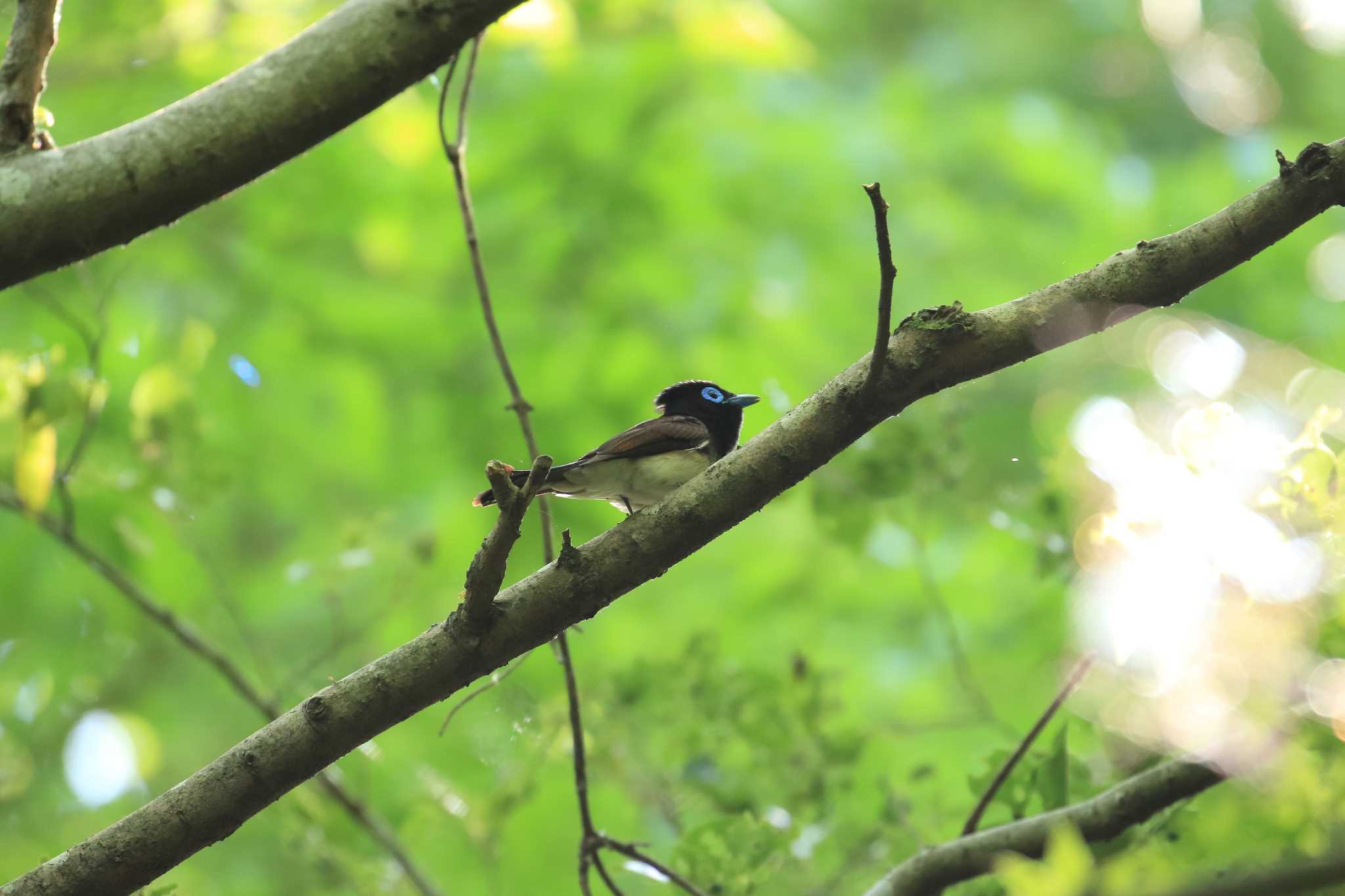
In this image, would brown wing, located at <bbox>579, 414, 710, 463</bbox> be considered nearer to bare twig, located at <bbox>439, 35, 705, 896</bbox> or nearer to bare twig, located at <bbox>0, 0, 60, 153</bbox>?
bare twig, located at <bbox>439, 35, 705, 896</bbox>

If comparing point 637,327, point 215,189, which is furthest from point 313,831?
point 637,327

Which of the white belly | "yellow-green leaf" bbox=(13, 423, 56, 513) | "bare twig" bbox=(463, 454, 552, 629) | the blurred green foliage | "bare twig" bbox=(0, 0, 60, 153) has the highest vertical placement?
"bare twig" bbox=(0, 0, 60, 153)

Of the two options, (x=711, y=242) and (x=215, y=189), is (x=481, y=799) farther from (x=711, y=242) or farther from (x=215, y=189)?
(x=711, y=242)

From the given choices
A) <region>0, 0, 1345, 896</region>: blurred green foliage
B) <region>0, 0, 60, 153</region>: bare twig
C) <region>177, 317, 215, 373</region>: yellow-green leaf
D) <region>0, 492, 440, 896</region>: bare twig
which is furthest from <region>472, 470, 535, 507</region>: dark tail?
<region>177, 317, 215, 373</region>: yellow-green leaf

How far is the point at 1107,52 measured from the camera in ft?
44.0

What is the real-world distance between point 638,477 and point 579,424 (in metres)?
3.31

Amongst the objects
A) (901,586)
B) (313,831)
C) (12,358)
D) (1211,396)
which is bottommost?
(901,586)

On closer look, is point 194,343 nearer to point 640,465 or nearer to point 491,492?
point 640,465

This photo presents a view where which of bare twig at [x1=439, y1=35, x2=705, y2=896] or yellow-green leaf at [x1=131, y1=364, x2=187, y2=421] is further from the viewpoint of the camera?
yellow-green leaf at [x1=131, y1=364, x2=187, y2=421]

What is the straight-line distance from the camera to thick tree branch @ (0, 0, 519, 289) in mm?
2527

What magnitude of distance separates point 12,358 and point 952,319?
13.9 feet

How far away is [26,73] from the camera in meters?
2.74

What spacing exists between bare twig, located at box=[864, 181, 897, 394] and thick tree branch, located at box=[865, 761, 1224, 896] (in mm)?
1550

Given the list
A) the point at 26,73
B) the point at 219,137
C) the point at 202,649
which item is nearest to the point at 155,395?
the point at 202,649
